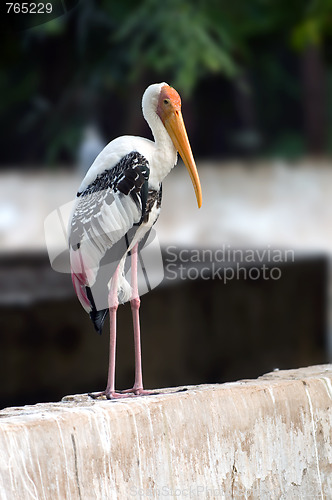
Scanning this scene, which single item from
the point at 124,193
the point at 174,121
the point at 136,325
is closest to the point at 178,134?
the point at 174,121

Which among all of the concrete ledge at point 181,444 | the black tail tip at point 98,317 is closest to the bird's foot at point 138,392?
the concrete ledge at point 181,444

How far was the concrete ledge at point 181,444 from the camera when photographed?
338 centimetres

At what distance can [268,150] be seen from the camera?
1638 centimetres

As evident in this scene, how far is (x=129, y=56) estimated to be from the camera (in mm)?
14133

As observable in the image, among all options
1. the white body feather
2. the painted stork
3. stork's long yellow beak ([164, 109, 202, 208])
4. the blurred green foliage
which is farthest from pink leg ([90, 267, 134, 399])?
the blurred green foliage

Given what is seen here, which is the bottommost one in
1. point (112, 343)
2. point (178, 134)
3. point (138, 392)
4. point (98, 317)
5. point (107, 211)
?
point (138, 392)

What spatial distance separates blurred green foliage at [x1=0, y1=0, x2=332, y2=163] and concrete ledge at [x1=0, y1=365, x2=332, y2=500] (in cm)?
927

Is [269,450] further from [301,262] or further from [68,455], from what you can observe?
[301,262]

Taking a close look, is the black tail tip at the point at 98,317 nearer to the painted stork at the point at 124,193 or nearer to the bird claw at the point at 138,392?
the painted stork at the point at 124,193

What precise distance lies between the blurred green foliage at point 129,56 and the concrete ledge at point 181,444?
30.4 feet

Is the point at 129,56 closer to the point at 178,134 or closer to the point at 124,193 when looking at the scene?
the point at 178,134

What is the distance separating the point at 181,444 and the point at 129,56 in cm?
1101

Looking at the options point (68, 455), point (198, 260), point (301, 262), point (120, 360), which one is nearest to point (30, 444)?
point (68, 455)

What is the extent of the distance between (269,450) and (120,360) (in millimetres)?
4869
